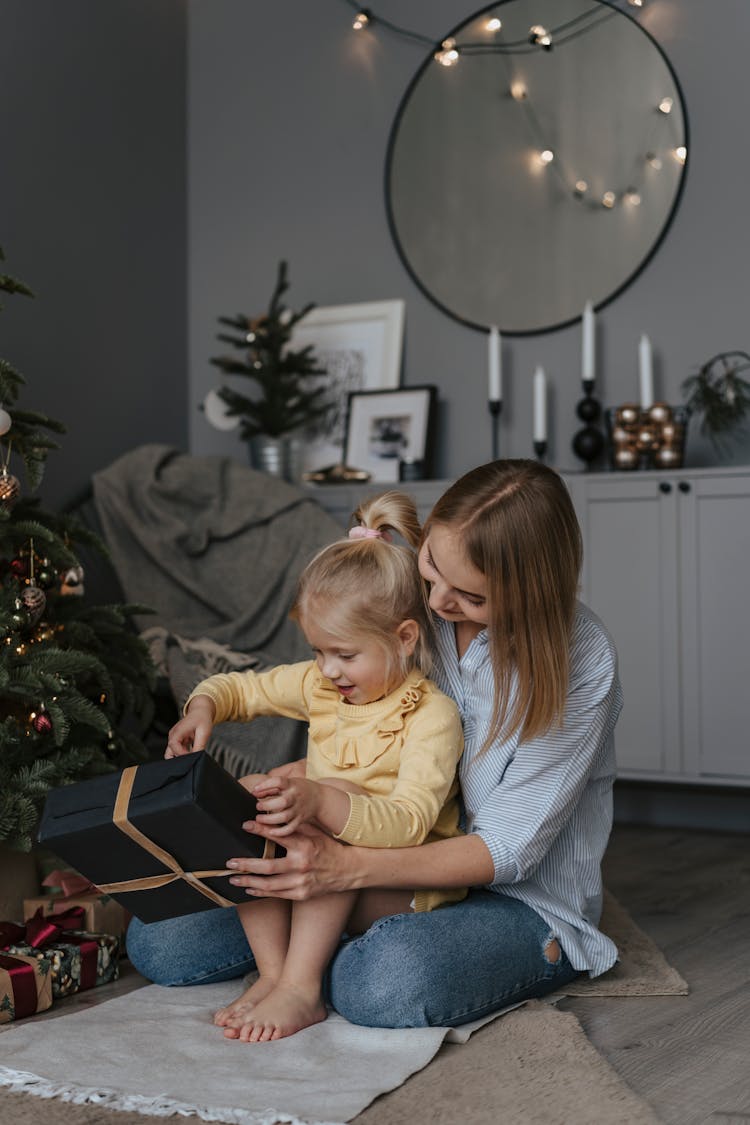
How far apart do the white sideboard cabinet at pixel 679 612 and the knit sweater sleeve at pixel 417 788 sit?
144cm

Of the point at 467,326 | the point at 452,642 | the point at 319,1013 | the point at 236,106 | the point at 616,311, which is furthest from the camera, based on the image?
the point at 236,106

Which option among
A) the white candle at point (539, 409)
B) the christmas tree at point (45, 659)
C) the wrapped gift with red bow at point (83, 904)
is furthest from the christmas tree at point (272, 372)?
the wrapped gift with red bow at point (83, 904)

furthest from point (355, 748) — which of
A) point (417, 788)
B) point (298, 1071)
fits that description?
point (298, 1071)

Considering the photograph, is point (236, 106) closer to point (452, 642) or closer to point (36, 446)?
point (36, 446)

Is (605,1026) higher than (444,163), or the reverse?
(444,163)

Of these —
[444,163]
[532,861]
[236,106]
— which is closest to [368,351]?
[444,163]

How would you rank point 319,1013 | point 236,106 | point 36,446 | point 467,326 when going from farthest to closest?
point 236,106
point 467,326
point 36,446
point 319,1013

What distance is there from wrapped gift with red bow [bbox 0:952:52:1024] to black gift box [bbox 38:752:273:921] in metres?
0.21

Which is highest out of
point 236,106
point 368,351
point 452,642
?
point 236,106

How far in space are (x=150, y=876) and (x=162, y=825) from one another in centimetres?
14

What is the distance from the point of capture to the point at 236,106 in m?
4.12

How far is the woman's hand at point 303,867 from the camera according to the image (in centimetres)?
155

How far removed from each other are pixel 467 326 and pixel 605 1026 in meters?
2.40

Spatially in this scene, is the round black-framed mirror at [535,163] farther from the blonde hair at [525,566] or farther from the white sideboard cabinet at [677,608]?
the blonde hair at [525,566]
